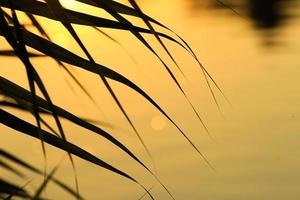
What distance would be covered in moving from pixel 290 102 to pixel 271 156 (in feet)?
6.23

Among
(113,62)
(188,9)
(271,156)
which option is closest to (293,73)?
(113,62)

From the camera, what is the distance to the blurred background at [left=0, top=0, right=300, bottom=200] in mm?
6211

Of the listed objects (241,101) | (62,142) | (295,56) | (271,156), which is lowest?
(62,142)

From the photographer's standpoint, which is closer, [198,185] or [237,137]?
[198,185]

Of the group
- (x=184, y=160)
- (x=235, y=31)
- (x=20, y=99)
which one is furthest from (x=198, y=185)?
(x=235, y=31)

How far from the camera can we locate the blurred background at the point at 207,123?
245 inches

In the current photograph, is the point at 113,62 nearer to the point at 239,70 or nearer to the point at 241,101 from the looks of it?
the point at 239,70

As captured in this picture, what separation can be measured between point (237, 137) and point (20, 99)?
21.8ft

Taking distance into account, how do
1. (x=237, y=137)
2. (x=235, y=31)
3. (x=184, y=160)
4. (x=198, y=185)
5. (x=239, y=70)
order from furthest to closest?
1. (x=235, y=31)
2. (x=239, y=70)
3. (x=237, y=137)
4. (x=184, y=160)
5. (x=198, y=185)

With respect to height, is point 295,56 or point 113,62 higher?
point 295,56

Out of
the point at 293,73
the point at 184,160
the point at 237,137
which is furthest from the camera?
the point at 293,73

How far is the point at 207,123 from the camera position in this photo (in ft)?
26.5

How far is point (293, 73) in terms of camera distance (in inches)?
406

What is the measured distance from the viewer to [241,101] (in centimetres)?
920
